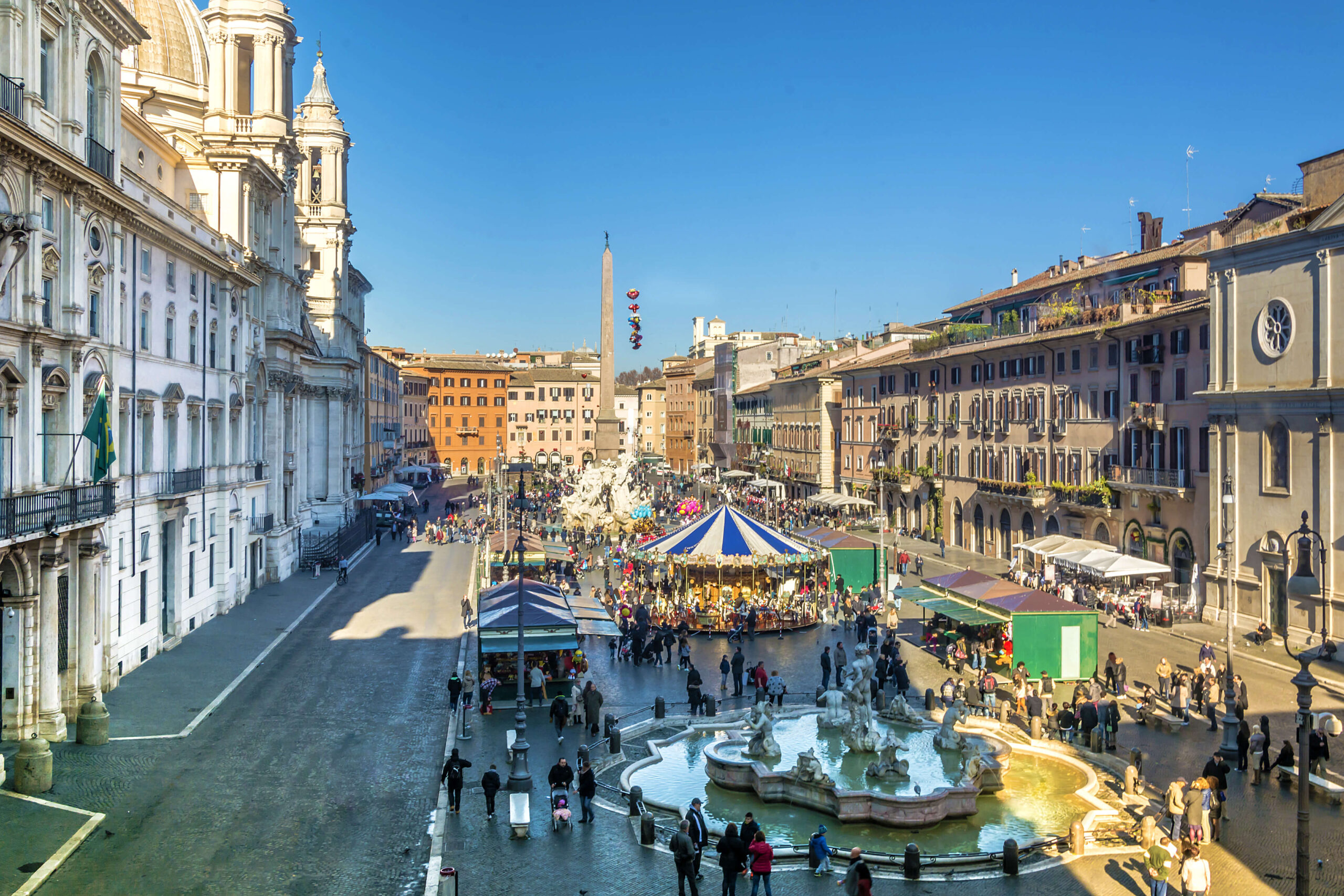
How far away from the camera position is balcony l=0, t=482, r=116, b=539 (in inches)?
791

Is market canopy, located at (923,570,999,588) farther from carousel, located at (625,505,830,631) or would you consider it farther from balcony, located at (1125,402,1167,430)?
balcony, located at (1125,402,1167,430)

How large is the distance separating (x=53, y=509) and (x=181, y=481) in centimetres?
1215

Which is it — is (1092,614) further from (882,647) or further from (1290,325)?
(1290,325)

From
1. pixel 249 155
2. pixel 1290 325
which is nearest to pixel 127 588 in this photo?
pixel 249 155

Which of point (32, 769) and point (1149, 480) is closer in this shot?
point (32, 769)

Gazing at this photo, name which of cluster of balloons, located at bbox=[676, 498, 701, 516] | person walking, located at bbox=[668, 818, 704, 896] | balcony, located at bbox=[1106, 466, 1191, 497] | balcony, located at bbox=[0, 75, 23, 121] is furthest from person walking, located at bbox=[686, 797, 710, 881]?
cluster of balloons, located at bbox=[676, 498, 701, 516]

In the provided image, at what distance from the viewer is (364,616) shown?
3859 cm

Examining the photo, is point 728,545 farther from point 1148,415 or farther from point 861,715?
point 861,715

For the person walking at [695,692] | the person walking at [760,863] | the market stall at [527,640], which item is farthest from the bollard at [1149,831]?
the market stall at [527,640]

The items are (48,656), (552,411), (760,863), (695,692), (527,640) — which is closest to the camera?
(760,863)

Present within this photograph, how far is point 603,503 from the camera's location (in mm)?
61125

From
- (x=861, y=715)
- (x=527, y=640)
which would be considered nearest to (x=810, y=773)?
(x=861, y=715)

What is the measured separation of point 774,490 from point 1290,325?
50512 mm

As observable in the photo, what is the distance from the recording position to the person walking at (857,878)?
1394 cm
